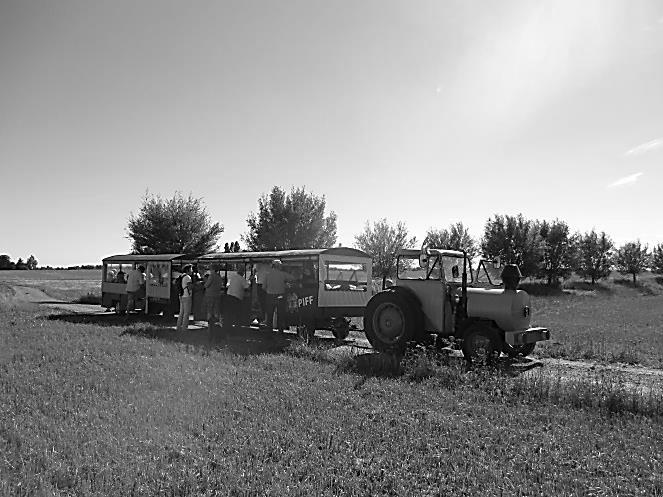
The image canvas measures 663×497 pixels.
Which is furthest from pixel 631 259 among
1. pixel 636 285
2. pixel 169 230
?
pixel 169 230

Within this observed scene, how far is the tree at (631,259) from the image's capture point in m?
59.5

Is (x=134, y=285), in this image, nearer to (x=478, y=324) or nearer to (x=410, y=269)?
(x=410, y=269)

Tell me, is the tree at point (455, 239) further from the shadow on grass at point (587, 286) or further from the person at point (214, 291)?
the person at point (214, 291)

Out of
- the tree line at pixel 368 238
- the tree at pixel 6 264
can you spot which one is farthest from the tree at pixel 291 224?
the tree at pixel 6 264

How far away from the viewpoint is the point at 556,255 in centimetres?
4856

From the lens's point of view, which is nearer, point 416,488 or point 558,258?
point 416,488

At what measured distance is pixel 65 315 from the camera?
20.8 m

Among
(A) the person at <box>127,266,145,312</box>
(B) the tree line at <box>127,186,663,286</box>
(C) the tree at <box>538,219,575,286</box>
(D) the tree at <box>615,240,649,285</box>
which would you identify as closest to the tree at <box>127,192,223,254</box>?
(B) the tree line at <box>127,186,663,286</box>

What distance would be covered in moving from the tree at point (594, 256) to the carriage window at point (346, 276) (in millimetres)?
41802

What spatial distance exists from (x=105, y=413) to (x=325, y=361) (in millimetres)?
4808

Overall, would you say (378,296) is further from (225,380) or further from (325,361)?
(225,380)

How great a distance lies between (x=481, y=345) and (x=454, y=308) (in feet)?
3.32

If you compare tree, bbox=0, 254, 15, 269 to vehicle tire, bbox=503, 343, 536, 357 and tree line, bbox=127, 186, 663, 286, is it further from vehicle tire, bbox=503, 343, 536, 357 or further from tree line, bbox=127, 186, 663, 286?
vehicle tire, bbox=503, 343, 536, 357

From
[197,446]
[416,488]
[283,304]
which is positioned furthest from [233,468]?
[283,304]
